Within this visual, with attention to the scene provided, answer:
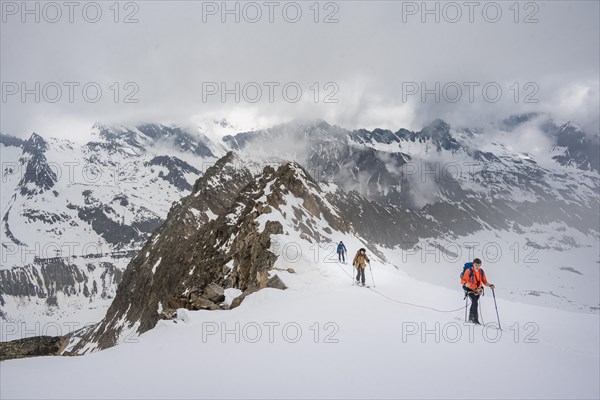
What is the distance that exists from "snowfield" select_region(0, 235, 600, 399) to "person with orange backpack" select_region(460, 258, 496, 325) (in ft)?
2.37

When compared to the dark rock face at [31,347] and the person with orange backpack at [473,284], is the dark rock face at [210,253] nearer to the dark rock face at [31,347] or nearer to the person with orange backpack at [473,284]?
the dark rock face at [31,347]

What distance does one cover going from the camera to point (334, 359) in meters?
9.37

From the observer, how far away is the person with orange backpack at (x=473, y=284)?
14023 mm

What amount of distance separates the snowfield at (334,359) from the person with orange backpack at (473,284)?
28.4 inches

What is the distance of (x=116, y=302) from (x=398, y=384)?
96999 millimetres

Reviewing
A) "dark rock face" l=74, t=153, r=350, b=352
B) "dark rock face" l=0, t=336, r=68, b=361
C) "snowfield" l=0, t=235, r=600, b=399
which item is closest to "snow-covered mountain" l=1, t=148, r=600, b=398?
"snowfield" l=0, t=235, r=600, b=399

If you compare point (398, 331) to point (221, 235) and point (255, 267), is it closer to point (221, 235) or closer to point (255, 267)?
point (255, 267)

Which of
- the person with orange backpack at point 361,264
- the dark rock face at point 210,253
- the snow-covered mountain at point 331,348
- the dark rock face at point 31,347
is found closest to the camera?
the snow-covered mountain at point 331,348

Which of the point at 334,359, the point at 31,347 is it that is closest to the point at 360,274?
the point at 334,359

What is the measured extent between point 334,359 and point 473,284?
25.3 feet

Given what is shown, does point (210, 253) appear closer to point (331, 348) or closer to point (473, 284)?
point (473, 284)

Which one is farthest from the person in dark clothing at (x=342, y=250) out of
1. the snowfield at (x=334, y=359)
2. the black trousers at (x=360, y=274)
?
the snowfield at (x=334, y=359)

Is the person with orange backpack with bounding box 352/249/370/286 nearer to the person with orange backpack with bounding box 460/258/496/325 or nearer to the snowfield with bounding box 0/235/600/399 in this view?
the snowfield with bounding box 0/235/600/399

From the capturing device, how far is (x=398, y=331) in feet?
39.0
